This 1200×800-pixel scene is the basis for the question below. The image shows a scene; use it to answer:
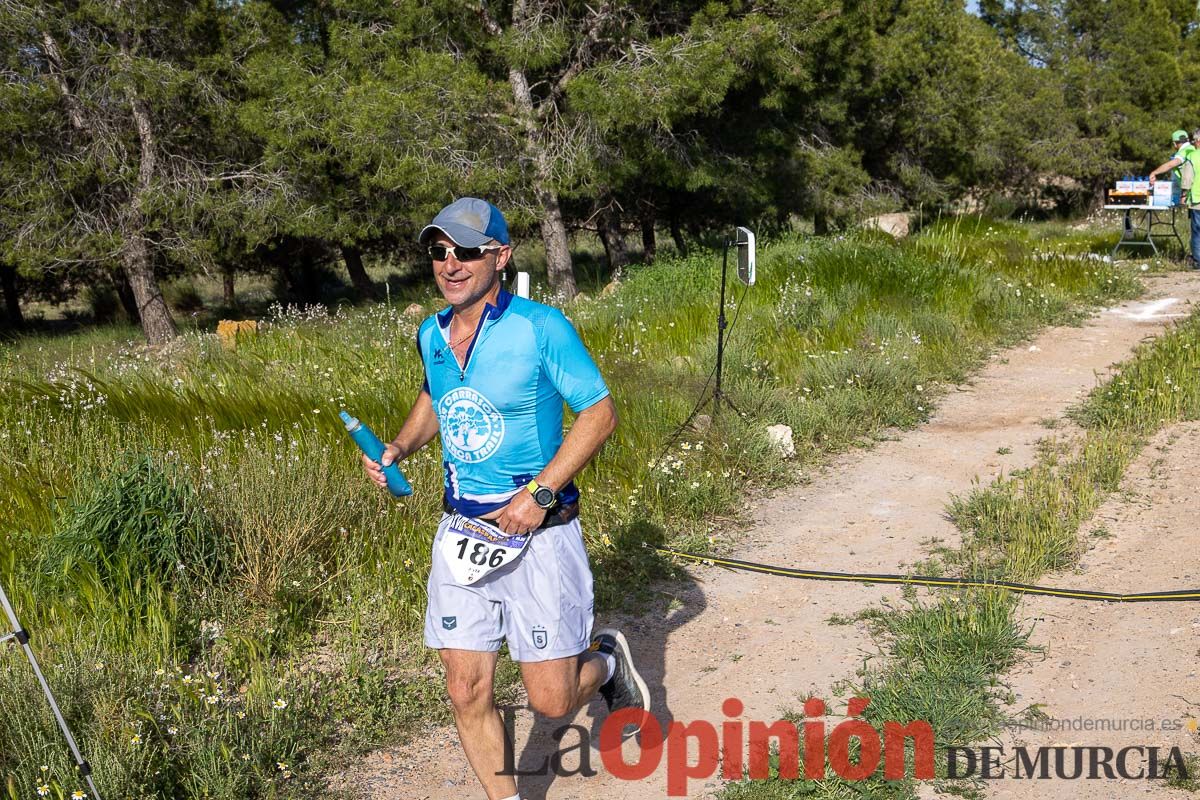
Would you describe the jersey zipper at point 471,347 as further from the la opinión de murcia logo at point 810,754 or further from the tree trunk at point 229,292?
the tree trunk at point 229,292

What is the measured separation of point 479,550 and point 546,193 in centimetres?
1425

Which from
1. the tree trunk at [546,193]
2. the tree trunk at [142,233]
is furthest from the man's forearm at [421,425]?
the tree trunk at [142,233]

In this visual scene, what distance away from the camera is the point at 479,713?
3436 millimetres

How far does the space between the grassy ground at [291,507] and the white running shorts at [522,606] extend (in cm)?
104

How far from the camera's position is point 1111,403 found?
805cm

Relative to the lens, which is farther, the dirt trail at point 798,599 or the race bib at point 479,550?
the dirt trail at point 798,599

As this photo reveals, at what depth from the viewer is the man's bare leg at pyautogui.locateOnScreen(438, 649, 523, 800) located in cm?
342

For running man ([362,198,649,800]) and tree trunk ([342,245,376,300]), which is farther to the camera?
tree trunk ([342,245,376,300])

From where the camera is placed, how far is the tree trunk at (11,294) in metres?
25.7

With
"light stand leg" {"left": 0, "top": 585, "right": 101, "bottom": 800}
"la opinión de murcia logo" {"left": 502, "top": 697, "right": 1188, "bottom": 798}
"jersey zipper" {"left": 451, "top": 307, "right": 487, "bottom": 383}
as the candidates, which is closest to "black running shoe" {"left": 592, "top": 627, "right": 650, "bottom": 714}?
"la opinión de murcia logo" {"left": 502, "top": 697, "right": 1188, "bottom": 798}

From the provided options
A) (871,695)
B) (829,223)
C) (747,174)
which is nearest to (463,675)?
(871,695)

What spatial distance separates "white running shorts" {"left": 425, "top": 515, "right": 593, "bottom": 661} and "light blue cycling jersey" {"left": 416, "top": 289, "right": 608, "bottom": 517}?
7.6 inches

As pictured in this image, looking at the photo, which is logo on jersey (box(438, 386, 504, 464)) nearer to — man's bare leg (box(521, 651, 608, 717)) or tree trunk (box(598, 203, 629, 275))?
man's bare leg (box(521, 651, 608, 717))

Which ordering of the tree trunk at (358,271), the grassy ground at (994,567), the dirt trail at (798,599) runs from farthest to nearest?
the tree trunk at (358,271) → the dirt trail at (798,599) → the grassy ground at (994,567)
